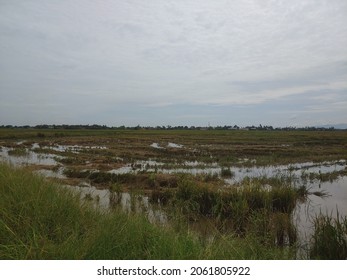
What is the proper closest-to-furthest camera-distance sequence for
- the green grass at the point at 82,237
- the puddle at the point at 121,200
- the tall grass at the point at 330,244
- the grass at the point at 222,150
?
1. the green grass at the point at 82,237
2. the tall grass at the point at 330,244
3. the puddle at the point at 121,200
4. the grass at the point at 222,150

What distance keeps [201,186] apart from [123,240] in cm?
572

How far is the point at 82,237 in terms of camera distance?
173 inches

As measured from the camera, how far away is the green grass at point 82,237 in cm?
386

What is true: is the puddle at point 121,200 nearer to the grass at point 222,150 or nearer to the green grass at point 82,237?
the green grass at point 82,237

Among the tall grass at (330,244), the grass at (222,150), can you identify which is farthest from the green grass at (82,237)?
the grass at (222,150)

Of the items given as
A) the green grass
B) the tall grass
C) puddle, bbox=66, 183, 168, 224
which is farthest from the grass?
the green grass

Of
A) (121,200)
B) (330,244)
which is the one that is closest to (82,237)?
(330,244)

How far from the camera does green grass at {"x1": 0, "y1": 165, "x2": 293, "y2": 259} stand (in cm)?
386

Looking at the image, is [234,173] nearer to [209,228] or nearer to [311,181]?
[311,181]

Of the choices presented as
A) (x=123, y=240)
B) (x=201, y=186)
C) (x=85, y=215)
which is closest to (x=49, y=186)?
(x=85, y=215)

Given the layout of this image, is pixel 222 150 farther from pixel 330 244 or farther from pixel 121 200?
pixel 330 244

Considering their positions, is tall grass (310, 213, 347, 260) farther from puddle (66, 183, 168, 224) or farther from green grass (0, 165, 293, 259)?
puddle (66, 183, 168, 224)

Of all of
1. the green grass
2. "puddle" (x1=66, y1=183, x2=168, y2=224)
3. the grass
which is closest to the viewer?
the green grass
